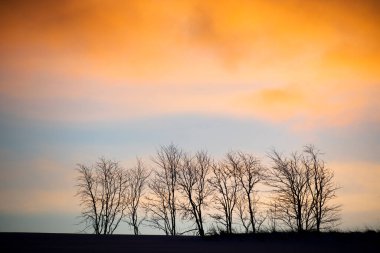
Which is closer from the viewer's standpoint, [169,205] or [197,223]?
[197,223]

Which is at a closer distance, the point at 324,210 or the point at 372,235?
the point at 372,235

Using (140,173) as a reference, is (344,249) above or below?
below

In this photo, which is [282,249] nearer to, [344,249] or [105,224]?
[344,249]

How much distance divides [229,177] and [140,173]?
12767 millimetres

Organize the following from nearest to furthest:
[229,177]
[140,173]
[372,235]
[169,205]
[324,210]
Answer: [372,235], [324,210], [229,177], [169,205], [140,173]

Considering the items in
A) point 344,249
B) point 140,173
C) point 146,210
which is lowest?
point 344,249

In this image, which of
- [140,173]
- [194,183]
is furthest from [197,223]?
[140,173]

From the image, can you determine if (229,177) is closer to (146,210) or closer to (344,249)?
(146,210)

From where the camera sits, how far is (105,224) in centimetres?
4819

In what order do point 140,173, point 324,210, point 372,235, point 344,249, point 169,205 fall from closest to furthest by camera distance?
point 344,249 < point 372,235 < point 324,210 < point 169,205 < point 140,173

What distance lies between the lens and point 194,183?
4356cm

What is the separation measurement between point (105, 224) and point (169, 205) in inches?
355

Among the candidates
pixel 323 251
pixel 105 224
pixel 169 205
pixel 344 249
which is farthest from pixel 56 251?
pixel 105 224

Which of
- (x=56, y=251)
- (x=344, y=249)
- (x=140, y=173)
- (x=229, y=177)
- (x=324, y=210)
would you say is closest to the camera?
(x=56, y=251)
